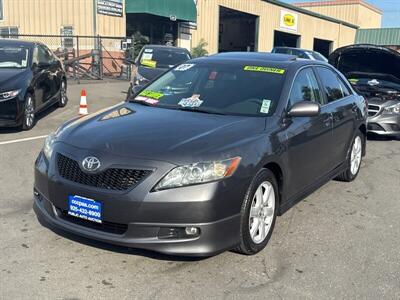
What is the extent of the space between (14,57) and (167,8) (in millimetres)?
16842

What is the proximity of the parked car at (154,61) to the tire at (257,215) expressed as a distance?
7.96 meters

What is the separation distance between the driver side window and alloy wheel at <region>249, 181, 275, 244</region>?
0.99m

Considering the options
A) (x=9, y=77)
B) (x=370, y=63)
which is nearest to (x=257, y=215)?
(x=9, y=77)

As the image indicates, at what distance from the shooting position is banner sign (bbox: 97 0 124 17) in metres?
23.0

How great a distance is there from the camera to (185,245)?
3.54 m

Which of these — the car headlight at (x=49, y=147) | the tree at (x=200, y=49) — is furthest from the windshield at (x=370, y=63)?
the tree at (x=200, y=49)

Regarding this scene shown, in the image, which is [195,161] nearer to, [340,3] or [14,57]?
[14,57]

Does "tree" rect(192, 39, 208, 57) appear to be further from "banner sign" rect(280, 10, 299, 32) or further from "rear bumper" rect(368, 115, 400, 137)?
"rear bumper" rect(368, 115, 400, 137)

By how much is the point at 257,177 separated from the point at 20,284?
1.86 metres

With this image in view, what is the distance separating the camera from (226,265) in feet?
12.6

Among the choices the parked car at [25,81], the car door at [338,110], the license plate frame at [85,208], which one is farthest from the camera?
the parked car at [25,81]

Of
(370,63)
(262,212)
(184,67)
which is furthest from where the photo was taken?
(370,63)

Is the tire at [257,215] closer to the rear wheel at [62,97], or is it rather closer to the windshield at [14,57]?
the windshield at [14,57]

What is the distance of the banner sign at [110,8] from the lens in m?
23.0
